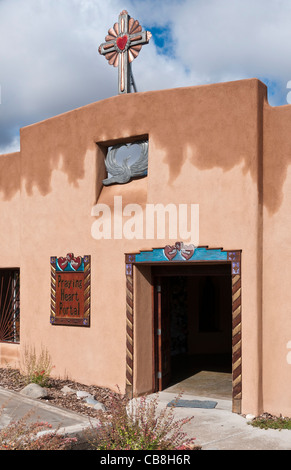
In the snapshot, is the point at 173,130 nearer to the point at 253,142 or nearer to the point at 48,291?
the point at 253,142

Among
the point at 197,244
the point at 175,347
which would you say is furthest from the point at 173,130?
the point at 175,347

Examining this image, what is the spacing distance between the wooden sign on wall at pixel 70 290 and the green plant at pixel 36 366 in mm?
954

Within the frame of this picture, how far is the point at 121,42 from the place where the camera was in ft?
41.4

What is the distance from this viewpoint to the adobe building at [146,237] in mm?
9789

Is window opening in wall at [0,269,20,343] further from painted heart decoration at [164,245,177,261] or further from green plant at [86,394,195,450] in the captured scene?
green plant at [86,394,195,450]

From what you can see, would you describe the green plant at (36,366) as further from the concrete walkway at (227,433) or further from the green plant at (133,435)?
the green plant at (133,435)

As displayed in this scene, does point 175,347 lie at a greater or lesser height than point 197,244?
lesser

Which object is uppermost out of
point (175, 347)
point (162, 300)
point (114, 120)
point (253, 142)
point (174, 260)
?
point (114, 120)

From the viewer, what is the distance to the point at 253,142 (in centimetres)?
987

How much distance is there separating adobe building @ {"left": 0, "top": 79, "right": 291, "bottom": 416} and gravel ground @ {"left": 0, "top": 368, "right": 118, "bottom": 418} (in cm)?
24

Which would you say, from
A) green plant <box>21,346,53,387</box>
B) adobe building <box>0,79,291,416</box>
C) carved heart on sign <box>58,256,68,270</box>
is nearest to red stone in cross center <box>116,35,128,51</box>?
adobe building <box>0,79,291,416</box>

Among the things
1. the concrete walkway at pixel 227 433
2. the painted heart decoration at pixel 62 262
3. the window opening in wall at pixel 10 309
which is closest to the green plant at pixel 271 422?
the concrete walkway at pixel 227 433
